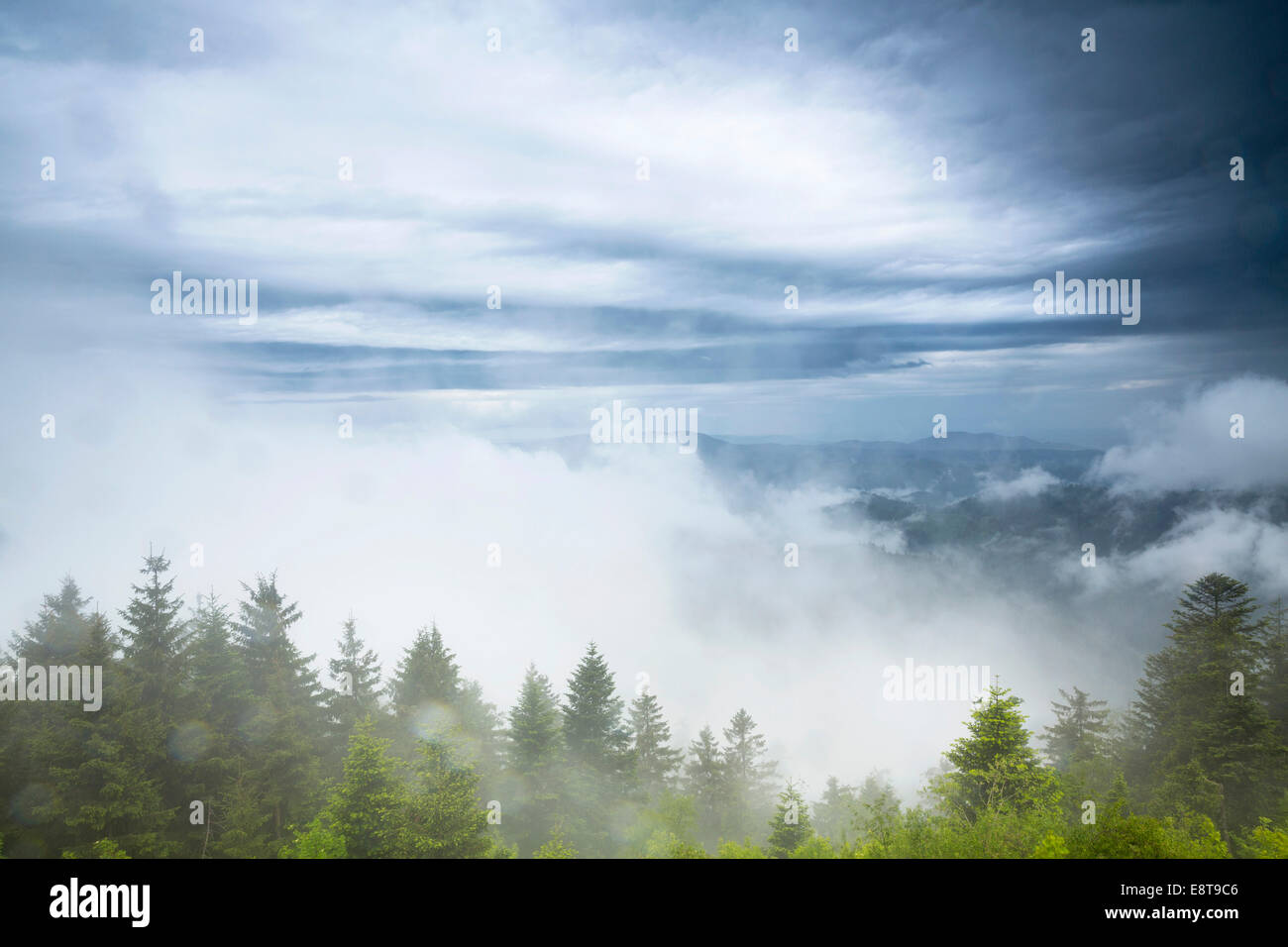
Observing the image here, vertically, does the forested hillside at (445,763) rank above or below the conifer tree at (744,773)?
above

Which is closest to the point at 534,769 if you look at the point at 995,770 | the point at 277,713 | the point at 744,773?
the point at 277,713

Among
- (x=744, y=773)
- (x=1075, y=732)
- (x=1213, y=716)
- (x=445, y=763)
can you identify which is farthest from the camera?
(x=744, y=773)

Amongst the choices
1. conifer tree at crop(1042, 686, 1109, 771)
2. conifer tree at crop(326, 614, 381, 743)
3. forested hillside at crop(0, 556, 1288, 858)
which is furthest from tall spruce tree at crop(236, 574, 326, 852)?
conifer tree at crop(1042, 686, 1109, 771)

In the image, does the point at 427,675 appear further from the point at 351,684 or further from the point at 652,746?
the point at 652,746

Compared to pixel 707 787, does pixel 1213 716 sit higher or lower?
higher

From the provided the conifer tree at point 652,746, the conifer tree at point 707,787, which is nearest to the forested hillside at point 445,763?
the conifer tree at point 652,746

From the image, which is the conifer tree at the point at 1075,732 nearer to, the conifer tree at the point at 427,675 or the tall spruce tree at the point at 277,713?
the conifer tree at the point at 427,675

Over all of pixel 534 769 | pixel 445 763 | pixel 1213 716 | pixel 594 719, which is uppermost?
pixel 445 763

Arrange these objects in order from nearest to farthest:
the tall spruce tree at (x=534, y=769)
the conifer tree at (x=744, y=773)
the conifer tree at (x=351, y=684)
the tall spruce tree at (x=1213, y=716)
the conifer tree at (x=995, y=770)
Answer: the conifer tree at (x=995, y=770), the tall spruce tree at (x=1213, y=716), the tall spruce tree at (x=534, y=769), the conifer tree at (x=351, y=684), the conifer tree at (x=744, y=773)

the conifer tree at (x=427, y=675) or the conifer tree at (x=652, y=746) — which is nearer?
the conifer tree at (x=427, y=675)

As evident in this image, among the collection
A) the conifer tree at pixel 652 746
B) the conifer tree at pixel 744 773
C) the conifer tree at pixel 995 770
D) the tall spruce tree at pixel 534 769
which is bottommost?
the conifer tree at pixel 744 773
